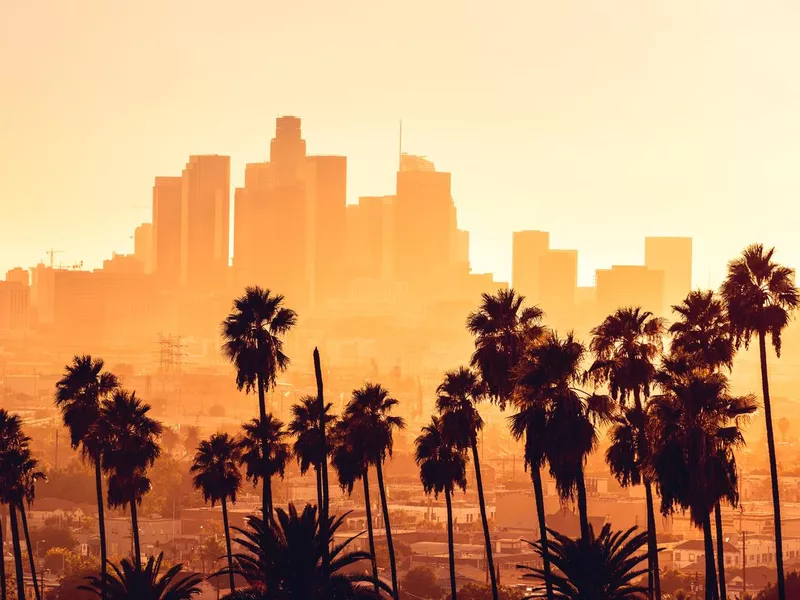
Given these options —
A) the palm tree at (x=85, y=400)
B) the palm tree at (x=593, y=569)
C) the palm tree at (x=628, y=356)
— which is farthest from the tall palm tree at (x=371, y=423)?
the palm tree at (x=593, y=569)

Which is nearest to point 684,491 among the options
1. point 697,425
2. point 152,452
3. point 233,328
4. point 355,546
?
point 697,425

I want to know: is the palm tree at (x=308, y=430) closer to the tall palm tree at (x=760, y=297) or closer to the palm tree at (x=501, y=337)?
the palm tree at (x=501, y=337)

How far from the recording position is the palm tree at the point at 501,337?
55.6m

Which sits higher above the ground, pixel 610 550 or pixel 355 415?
pixel 355 415

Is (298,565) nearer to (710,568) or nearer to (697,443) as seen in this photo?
(697,443)

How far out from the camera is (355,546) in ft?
563

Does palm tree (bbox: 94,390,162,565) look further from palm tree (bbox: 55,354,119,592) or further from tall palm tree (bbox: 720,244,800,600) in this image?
tall palm tree (bbox: 720,244,800,600)

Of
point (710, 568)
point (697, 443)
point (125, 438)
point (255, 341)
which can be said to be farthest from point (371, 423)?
point (697, 443)

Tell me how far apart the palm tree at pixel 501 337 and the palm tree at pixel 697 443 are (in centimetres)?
782

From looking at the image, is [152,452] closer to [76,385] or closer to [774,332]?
[76,385]

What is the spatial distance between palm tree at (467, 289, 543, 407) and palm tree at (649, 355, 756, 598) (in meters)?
7.82

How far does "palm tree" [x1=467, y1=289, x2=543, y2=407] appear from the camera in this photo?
182 ft

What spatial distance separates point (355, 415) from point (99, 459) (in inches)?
414

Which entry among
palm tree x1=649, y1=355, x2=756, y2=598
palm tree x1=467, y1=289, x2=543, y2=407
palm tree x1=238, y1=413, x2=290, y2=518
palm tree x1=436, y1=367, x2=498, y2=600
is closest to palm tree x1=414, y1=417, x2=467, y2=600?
palm tree x1=436, y1=367, x2=498, y2=600
